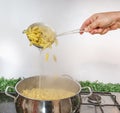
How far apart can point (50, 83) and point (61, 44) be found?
18 cm

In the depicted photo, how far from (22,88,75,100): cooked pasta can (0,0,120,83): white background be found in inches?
6.2

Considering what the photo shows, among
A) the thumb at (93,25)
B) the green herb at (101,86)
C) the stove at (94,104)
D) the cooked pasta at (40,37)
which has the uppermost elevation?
the thumb at (93,25)

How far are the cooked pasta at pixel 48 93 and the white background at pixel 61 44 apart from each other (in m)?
0.16

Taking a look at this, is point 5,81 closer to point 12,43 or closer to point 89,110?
point 12,43

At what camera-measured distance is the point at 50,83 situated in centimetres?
107

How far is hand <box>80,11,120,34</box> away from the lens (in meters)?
1.01

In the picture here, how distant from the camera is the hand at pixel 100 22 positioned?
1.01 meters

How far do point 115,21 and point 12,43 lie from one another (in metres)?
0.43

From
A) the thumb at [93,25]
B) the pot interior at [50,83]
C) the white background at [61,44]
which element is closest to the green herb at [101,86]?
the white background at [61,44]

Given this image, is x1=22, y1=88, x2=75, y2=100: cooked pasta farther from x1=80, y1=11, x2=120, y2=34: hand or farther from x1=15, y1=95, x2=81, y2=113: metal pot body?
x1=80, y1=11, x2=120, y2=34: hand

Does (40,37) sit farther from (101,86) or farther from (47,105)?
(101,86)

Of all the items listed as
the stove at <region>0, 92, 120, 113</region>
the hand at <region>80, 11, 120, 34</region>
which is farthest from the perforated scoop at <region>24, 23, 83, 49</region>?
the stove at <region>0, 92, 120, 113</region>

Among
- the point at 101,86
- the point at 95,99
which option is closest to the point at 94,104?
the point at 95,99

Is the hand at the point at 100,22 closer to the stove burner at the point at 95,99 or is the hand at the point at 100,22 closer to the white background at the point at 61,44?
the white background at the point at 61,44
